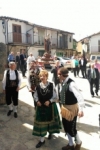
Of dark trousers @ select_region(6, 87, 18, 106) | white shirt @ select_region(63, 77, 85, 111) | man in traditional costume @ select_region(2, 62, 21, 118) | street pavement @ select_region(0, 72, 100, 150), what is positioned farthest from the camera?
dark trousers @ select_region(6, 87, 18, 106)

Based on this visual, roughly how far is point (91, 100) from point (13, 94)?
3.69m

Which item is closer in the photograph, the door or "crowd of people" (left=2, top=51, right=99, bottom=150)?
"crowd of people" (left=2, top=51, right=99, bottom=150)

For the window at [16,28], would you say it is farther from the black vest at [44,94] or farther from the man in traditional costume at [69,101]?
the man in traditional costume at [69,101]

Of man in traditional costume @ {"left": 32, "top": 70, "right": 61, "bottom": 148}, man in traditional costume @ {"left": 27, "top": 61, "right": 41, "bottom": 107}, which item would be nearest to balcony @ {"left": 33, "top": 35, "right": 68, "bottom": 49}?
man in traditional costume @ {"left": 27, "top": 61, "right": 41, "bottom": 107}

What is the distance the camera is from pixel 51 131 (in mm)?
4273

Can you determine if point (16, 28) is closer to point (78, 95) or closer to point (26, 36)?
point (26, 36)

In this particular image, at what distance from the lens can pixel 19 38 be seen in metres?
26.3

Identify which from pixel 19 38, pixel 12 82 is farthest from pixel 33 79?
pixel 19 38

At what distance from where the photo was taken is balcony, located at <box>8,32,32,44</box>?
25111mm

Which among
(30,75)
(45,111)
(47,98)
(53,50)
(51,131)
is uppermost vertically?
(53,50)

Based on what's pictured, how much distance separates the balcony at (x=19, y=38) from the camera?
82.4 feet

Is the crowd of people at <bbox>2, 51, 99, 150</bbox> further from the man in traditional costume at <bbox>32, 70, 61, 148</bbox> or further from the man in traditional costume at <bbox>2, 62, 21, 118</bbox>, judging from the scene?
the man in traditional costume at <bbox>2, 62, 21, 118</bbox>

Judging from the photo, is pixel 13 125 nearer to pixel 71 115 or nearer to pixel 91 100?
pixel 71 115

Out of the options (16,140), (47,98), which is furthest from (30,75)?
(16,140)
